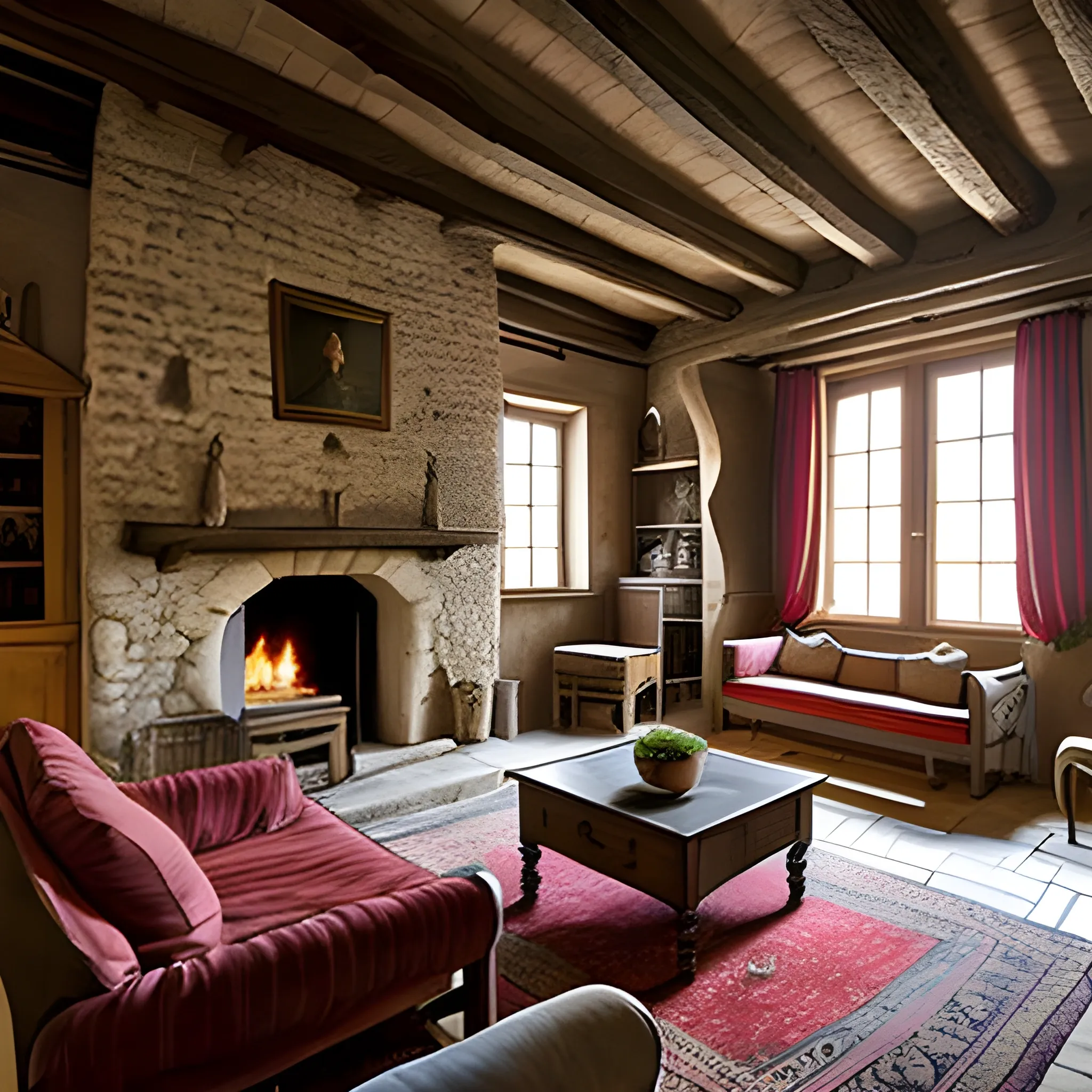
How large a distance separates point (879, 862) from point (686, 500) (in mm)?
A: 3265

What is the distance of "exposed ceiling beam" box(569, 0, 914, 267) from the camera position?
2447 millimetres

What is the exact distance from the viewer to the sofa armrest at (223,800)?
2.34 metres

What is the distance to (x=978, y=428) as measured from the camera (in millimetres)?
4848

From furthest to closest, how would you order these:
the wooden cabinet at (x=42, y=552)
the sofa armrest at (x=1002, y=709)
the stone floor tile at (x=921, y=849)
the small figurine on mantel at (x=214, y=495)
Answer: the sofa armrest at (x=1002, y=709) → the small figurine on mantel at (x=214, y=495) → the wooden cabinet at (x=42, y=552) → the stone floor tile at (x=921, y=849)

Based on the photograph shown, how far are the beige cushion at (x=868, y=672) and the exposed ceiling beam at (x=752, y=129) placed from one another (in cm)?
261

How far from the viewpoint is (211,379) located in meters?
3.51

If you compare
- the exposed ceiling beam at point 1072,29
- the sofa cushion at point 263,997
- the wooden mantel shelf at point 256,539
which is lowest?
the sofa cushion at point 263,997

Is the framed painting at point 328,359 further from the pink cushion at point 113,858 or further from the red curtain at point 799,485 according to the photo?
the red curtain at point 799,485

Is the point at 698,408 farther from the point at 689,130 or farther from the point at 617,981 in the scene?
the point at 617,981

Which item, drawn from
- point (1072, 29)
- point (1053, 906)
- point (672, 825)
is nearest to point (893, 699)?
point (1053, 906)

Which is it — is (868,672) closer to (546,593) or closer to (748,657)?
(748,657)

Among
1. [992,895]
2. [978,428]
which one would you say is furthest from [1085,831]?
[978,428]

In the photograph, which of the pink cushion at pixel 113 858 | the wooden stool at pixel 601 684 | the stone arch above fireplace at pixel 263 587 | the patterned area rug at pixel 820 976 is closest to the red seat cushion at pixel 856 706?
the wooden stool at pixel 601 684

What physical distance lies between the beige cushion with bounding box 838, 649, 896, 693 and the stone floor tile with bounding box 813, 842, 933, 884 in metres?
1.67
